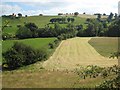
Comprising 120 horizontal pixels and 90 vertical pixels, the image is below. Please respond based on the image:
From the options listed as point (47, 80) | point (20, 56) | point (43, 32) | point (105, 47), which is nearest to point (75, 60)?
point (20, 56)

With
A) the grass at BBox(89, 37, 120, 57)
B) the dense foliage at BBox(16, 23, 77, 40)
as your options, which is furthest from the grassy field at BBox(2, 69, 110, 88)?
the dense foliage at BBox(16, 23, 77, 40)

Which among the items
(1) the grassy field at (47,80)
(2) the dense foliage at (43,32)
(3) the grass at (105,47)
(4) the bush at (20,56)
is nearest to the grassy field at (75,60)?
(3) the grass at (105,47)

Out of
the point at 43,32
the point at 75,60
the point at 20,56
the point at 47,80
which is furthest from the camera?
the point at 43,32

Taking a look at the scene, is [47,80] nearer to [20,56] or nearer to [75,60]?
[20,56]

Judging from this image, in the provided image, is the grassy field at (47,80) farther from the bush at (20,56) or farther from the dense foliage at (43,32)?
the dense foliage at (43,32)

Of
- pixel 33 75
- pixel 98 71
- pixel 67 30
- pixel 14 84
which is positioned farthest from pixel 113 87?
pixel 67 30

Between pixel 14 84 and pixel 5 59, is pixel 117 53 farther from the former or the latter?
pixel 5 59

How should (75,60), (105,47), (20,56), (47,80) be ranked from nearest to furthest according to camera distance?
(47,80) < (20,56) < (75,60) < (105,47)

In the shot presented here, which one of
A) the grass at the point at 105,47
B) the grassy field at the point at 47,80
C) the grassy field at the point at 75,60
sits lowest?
the grass at the point at 105,47
